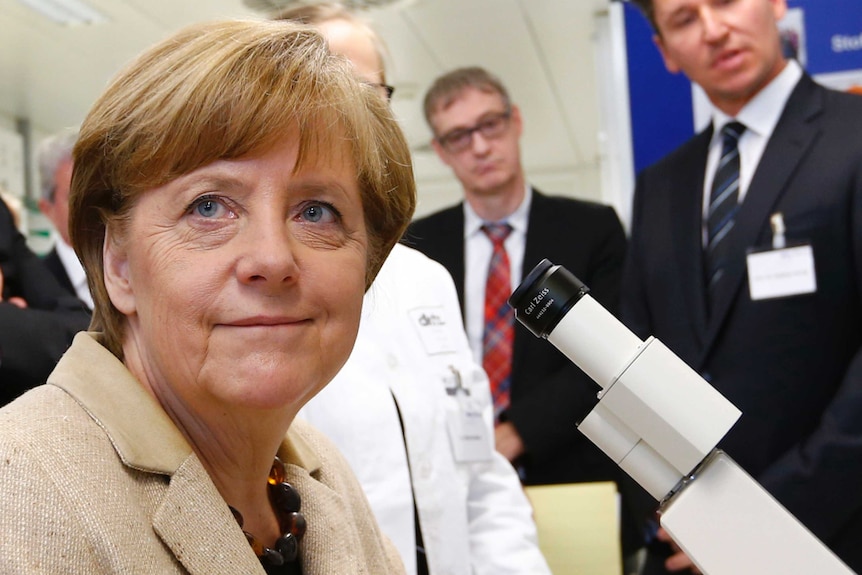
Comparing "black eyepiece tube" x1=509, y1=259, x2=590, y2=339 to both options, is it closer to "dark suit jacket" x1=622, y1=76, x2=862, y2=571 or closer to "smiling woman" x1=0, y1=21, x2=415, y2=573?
"smiling woman" x1=0, y1=21, x2=415, y2=573

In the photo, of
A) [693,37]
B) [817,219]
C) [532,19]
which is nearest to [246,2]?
[532,19]

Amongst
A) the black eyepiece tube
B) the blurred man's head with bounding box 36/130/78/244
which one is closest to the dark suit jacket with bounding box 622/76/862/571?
the black eyepiece tube

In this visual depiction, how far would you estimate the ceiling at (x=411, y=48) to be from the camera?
5.96m

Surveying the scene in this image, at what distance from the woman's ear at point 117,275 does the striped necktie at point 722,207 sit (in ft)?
4.67

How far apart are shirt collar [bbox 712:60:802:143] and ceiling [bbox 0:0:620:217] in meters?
3.37

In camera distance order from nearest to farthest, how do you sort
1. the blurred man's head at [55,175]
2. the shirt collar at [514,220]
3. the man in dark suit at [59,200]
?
the shirt collar at [514,220]
the man in dark suit at [59,200]
the blurred man's head at [55,175]

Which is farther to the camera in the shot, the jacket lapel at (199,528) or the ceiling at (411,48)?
the ceiling at (411,48)

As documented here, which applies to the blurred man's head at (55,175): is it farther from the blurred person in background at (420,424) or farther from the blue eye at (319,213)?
the blue eye at (319,213)

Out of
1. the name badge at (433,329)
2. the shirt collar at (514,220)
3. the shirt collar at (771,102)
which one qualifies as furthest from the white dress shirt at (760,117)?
the shirt collar at (514,220)

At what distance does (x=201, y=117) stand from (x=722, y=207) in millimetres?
1519

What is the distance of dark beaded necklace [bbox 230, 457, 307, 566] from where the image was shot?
3.46 ft

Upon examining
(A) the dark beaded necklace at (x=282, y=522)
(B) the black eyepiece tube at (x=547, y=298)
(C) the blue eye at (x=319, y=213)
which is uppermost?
(B) the black eyepiece tube at (x=547, y=298)

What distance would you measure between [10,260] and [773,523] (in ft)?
4.64

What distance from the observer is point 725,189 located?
2.13m
